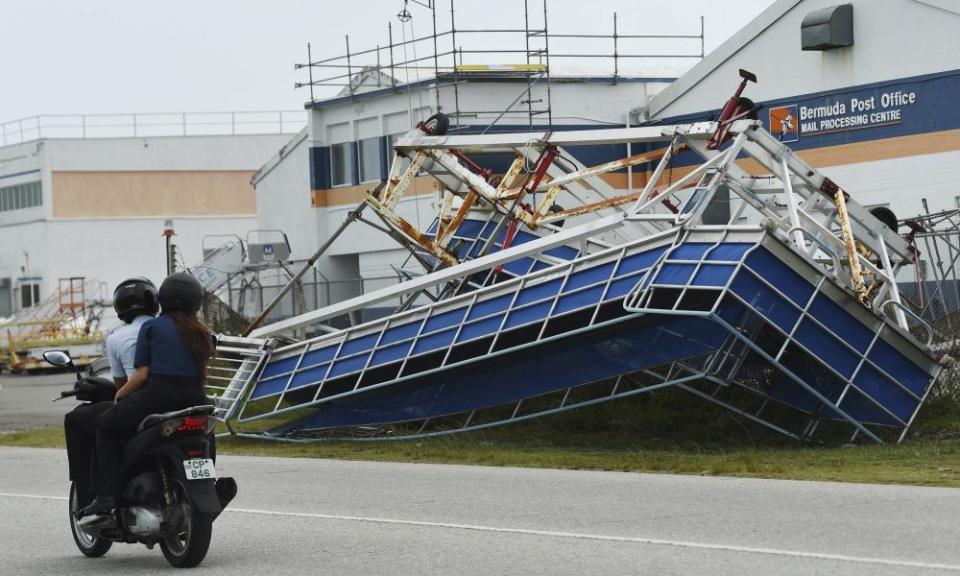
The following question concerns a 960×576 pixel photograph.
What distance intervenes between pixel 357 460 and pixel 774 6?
18.2 meters

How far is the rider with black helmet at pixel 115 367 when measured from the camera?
10.7 metres

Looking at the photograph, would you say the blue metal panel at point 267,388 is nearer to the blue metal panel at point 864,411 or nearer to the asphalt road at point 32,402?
the asphalt road at point 32,402

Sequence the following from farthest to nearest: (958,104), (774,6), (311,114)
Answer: (311,114)
(774,6)
(958,104)

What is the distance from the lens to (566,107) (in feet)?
128

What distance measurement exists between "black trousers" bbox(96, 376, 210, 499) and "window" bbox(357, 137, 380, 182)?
32.0m

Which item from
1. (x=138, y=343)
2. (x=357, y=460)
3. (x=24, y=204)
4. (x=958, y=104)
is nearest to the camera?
(x=138, y=343)

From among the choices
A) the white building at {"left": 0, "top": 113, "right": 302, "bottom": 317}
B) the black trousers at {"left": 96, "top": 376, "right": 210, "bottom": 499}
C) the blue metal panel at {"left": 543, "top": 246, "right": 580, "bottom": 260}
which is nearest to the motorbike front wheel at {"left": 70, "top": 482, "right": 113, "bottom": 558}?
the black trousers at {"left": 96, "top": 376, "right": 210, "bottom": 499}

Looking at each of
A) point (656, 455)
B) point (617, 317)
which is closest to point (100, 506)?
point (656, 455)

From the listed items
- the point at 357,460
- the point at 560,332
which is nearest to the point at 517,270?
the point at 560,332

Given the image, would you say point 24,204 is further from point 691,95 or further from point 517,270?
point 517,270

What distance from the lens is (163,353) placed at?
1035cm

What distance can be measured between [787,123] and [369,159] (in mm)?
13458

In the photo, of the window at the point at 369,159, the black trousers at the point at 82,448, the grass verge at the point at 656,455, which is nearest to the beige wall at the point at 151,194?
the window at the point at 369,159

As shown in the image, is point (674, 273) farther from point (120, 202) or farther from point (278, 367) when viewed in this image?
point (120, 202)
